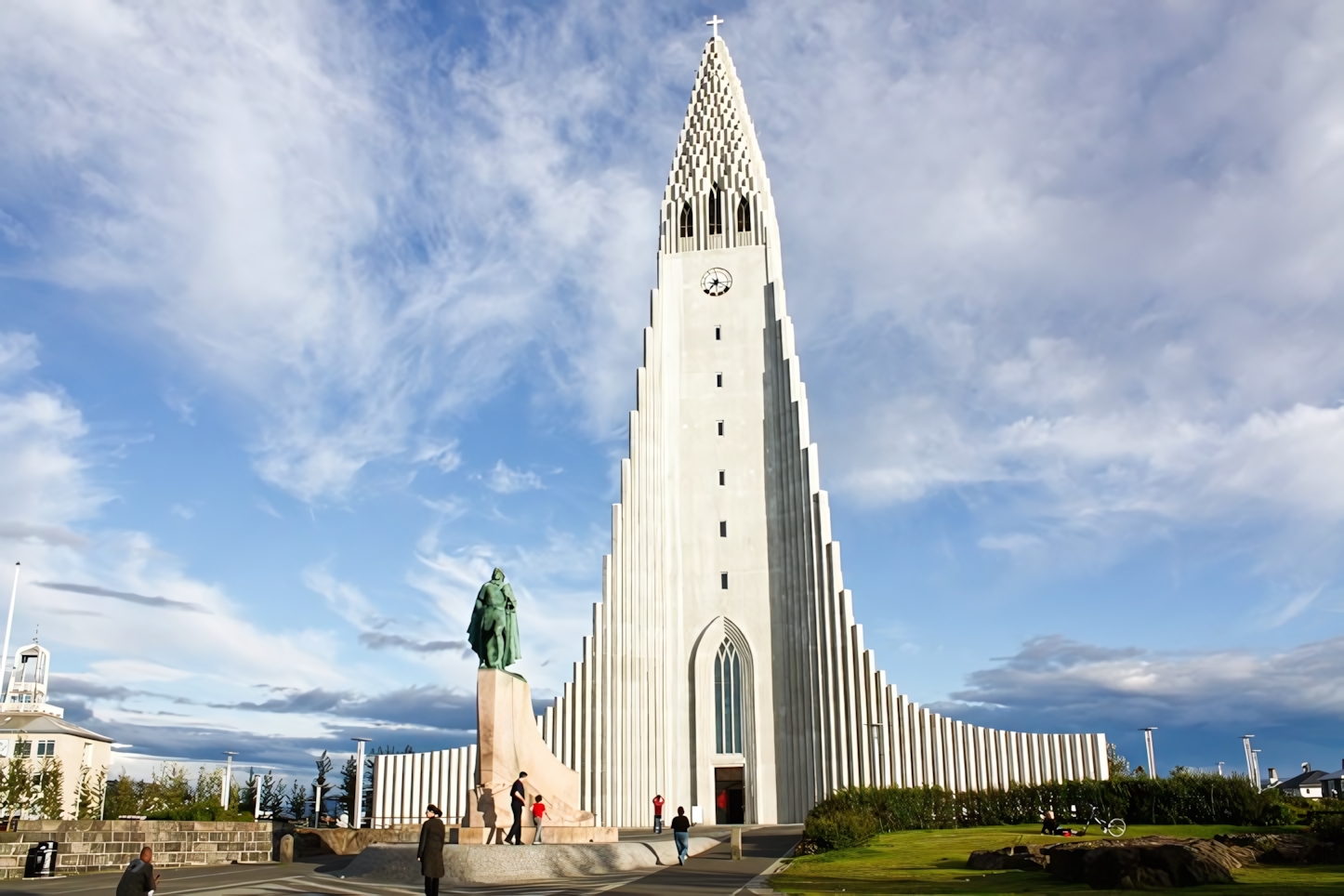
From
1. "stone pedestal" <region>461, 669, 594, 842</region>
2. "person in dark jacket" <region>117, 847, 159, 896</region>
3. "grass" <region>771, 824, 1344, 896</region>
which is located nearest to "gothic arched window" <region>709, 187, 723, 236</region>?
"stone pedestal" <region>461, 669, 594, 842</region>

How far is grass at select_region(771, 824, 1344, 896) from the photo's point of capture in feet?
39.4

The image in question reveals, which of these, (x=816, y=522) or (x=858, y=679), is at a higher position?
(x=816, y=522)

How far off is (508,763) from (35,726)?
50649 mm

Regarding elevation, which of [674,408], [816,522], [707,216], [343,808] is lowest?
[343,808]

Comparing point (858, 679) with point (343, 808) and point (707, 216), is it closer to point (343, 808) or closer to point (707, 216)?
point (707, 216)

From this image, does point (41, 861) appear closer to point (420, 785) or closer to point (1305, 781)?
point (420, 785)

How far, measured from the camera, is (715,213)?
4916cm

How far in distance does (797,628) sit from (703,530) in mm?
5562

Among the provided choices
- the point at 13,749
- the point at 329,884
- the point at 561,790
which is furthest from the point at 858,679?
the point at 13,749

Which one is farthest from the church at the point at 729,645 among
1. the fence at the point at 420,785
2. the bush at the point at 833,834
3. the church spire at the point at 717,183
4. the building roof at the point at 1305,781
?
the building roof at the point at 1305,781

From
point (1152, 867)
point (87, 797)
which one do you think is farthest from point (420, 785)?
point (1152, 867)

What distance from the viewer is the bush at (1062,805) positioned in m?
27.5

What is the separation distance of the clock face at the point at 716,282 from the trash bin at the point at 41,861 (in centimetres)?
3358

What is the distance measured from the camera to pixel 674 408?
149 feet
